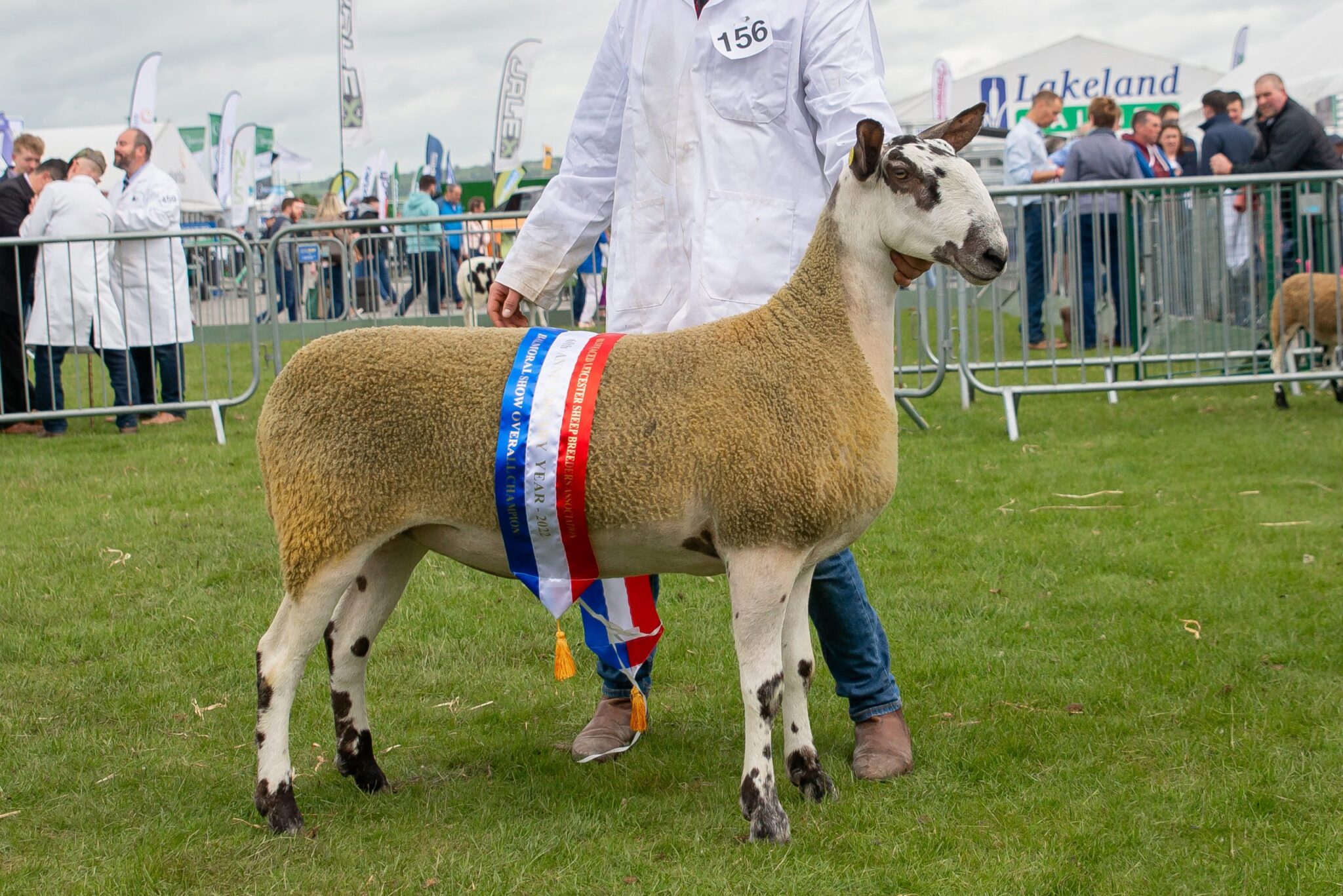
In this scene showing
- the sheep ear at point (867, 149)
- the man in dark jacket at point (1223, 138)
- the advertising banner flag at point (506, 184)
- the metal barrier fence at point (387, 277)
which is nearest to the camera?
the sheep ear at point (867, 149)

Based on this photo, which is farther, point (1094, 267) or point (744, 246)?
point (1094, 267)

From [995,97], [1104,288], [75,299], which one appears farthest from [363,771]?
[995,97]

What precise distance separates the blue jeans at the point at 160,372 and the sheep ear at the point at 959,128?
7.93 metres

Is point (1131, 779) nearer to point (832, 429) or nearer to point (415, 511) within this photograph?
point (832, 429)

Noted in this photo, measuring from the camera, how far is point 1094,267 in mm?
8953

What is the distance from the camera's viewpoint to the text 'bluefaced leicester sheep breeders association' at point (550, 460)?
312cm

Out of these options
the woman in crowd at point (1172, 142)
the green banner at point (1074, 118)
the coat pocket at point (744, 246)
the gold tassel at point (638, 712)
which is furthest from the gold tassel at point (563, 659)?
the green banner at point (1074, 118)

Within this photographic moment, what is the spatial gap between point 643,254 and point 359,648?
1370 mm

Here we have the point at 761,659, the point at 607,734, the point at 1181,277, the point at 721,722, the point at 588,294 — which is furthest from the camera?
the point at 588,294

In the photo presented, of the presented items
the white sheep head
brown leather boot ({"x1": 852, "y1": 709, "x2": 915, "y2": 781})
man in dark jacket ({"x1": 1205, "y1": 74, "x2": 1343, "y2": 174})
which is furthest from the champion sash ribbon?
man in dark jacket ({"x1": 1205, "y1": 74, "x2": 1343, "y2": 174})

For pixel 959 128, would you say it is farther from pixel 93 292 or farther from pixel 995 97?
pixel 995 97

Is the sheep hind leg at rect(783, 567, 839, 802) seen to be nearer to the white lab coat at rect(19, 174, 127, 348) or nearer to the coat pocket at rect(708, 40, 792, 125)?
the coat pocket at rect(708, 40, 792, 125)

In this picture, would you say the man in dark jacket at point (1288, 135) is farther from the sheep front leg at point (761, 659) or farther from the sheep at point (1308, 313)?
the sheep front leg at point (761, 659)

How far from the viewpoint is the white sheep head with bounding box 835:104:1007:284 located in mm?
3004
